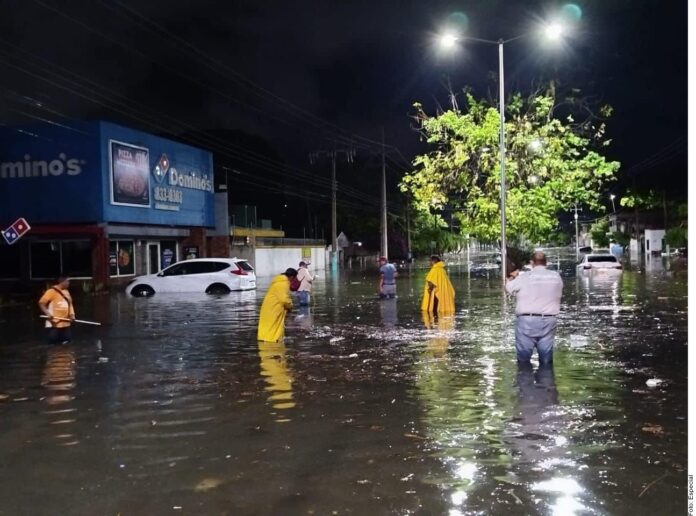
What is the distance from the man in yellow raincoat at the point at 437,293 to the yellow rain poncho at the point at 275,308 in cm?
537

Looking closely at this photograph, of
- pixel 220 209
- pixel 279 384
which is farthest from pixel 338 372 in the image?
pixel 220 209

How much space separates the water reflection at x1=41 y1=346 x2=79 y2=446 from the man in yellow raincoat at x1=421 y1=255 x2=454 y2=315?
26.8 ft

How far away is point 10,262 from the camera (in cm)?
3306

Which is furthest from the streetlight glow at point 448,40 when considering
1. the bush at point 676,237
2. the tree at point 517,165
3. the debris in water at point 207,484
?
the bush at point 676,237

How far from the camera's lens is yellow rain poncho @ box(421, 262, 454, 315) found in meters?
17.8

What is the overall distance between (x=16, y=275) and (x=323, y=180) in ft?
161

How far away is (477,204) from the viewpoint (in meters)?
29.3

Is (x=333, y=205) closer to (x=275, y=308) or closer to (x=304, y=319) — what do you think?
(x=304, y=319)

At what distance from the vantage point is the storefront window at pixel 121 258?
32.4m

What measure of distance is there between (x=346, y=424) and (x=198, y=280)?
20.9 metres

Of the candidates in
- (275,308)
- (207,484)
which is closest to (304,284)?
(275,308)

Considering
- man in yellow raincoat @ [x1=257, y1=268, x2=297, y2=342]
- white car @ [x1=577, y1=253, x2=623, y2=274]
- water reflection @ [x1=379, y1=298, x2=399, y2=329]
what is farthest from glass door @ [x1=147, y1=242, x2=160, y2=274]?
man in yellow raincoat @ [x1=257, y1=268, x2=297, y2=342]

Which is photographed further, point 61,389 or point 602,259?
point 602,259

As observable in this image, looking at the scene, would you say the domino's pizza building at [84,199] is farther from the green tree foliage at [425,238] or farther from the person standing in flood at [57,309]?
the green tree foliage at [425,238]
